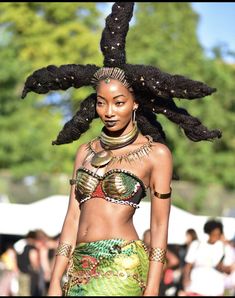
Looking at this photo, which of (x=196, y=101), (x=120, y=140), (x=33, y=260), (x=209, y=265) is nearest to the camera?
(x=120, y=140)

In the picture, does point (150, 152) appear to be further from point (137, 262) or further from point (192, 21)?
point (192, 21)

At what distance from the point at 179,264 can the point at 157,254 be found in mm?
8404

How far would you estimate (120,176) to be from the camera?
5910 mm

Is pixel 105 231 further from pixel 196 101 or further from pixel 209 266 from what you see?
pixel 196 101

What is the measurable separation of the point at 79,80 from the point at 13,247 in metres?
9.46

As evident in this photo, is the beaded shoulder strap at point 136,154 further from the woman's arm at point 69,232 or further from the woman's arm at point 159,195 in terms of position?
the woman's arm at point 69,232

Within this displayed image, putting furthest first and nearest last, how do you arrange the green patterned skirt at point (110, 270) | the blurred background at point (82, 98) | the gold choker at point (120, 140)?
the blurred background at point (82, 98)
the gold choker at point (120, 140)
the green patterned skirt at point (110, 270)

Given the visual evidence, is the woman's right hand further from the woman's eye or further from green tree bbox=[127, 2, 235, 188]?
green tree bbox=[127, 2, 235, 188]

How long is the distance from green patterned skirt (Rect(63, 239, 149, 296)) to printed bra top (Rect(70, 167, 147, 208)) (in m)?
0.26

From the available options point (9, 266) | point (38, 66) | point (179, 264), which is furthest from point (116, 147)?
point (38, 66)

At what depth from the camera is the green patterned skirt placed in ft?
18.6

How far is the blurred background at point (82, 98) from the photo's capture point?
28.4 m

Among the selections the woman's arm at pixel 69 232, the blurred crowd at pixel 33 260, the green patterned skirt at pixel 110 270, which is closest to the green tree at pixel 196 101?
the blurred crowd at pixel 33 260

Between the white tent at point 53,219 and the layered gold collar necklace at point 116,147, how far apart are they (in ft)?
22.1
